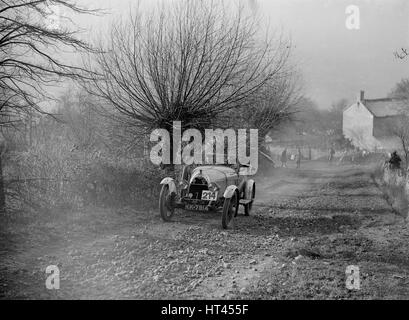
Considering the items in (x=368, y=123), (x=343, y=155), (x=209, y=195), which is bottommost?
(x=209, y=195)

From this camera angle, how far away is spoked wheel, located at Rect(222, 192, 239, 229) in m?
8.79

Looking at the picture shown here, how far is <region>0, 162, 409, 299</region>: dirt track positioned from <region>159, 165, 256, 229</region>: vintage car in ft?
1.31

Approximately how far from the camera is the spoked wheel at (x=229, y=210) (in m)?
8.79

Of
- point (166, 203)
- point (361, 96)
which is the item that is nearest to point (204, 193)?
point (166, 203)

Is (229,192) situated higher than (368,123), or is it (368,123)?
(368,123)

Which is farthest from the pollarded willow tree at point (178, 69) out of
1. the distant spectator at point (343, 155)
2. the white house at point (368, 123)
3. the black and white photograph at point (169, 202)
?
the white house at point (368, 123)

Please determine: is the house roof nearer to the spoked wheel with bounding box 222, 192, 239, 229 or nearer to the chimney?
the chimney

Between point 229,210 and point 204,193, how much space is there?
0.68 metres

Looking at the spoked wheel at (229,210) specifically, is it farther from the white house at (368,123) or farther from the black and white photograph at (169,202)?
the white house at (368,123)

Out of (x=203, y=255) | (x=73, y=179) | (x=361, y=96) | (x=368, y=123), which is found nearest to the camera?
(x=203, y=255)

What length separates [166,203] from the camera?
9703 millimetres

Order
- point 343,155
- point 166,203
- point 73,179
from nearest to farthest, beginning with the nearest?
point 166,203, point 73,179, point 343,155

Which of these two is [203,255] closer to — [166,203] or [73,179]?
[166,203]

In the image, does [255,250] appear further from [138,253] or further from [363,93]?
[363,93]
